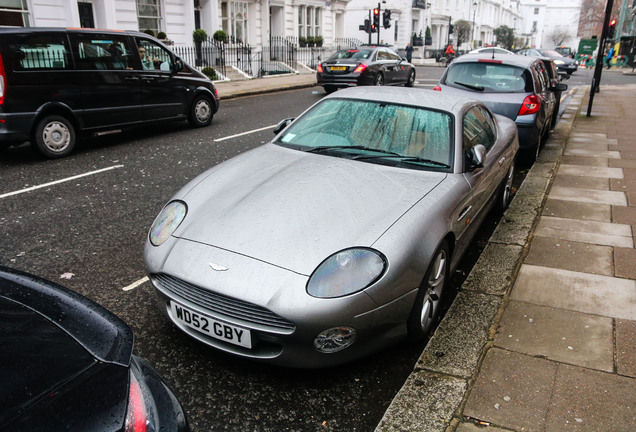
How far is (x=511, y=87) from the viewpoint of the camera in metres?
7.82

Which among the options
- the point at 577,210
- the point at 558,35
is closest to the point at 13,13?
the point at 577,210

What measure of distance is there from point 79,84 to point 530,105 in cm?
684

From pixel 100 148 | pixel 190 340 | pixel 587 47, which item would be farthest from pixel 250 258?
pixel 587 47

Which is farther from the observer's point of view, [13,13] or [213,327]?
[13,13]

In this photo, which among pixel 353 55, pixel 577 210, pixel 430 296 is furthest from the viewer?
pixel 353 55

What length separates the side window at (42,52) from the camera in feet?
23.9

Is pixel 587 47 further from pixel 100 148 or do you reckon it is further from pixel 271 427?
pixel 271 427

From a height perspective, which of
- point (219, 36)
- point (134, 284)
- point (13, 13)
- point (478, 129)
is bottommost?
point (134, 284)

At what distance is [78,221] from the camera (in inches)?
201

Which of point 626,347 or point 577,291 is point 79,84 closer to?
point 577,291

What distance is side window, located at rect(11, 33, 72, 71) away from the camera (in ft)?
23.9

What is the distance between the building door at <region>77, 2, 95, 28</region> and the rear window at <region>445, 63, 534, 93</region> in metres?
15.7

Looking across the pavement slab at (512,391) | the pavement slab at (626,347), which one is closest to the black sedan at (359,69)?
the pavement slab at (626,347)

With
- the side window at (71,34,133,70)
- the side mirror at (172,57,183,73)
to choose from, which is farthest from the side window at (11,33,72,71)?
the side mirror at (172,57,183,73)
